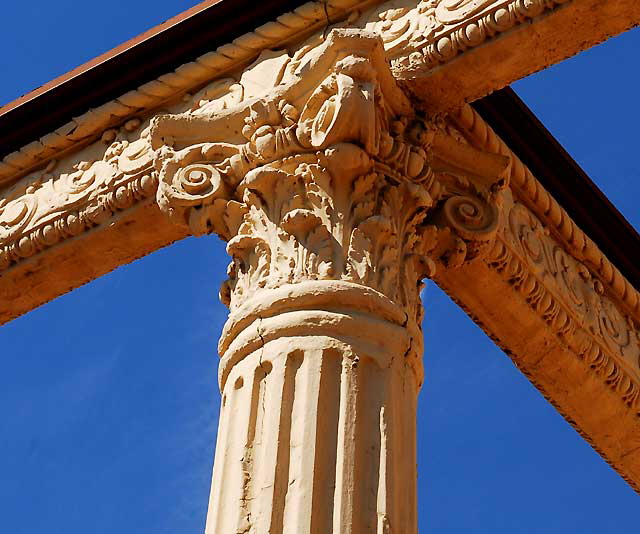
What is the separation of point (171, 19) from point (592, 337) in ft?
14.2

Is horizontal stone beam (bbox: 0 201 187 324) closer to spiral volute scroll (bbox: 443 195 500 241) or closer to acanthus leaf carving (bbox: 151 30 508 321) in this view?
acanthus leaf carving (bbox: 151 30 508 321)

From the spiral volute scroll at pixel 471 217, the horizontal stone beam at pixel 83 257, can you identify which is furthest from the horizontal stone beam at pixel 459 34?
the horizontal stone beam at pixel 83 257

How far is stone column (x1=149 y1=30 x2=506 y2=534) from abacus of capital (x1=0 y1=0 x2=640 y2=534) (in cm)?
1

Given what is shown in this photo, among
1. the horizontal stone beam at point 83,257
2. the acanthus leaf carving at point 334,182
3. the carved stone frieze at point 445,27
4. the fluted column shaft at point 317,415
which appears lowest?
the fluted column shaft at point 317,415

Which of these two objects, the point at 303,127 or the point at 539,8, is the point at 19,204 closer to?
the point at 303,127

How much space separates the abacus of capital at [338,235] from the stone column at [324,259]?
15 millimetres

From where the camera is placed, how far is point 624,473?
1414cm

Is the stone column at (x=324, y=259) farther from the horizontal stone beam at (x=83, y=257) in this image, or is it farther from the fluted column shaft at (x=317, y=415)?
the horizontal stone beam at (x=83, y=257)

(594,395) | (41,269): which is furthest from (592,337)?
(41,269)

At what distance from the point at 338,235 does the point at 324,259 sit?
27 centimetres

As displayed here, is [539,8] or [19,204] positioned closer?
[539,8]

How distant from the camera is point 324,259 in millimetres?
9641

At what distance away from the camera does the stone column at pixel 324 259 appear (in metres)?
8.64

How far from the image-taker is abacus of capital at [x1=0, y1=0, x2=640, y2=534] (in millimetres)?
8875
